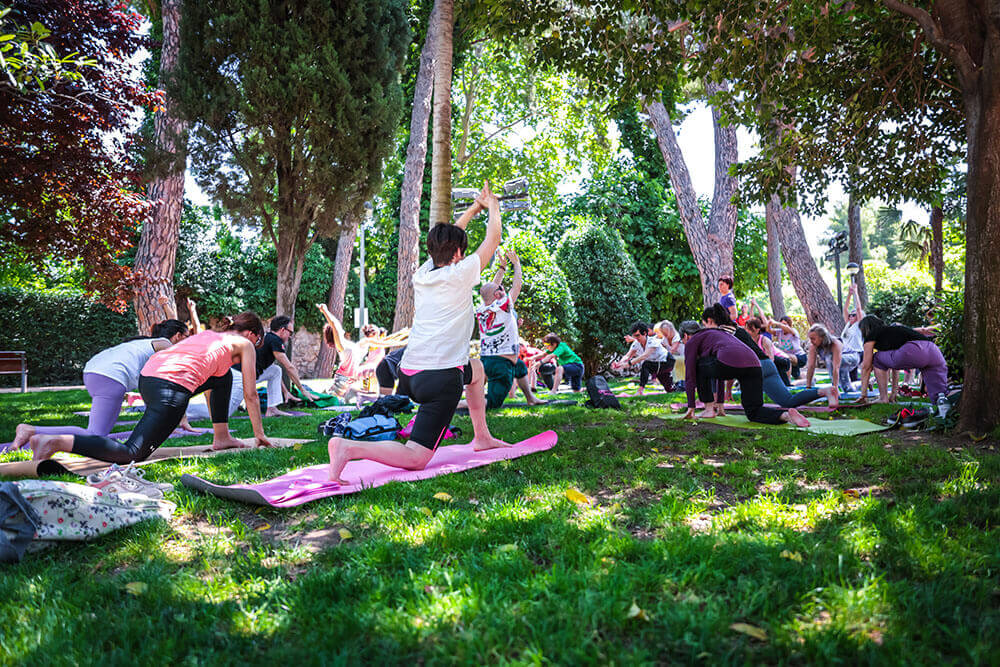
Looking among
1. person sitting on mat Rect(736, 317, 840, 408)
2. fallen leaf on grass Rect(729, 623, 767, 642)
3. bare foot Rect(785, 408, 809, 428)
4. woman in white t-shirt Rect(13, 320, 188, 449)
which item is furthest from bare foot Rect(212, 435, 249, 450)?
bare foot Rect(785, 408, 809, 428)

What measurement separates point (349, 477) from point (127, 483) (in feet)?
4.65

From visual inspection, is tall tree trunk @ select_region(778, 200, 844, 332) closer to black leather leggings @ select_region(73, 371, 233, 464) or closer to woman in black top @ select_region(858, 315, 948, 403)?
woman in black top @ select_region(858, 315, 948, 403)

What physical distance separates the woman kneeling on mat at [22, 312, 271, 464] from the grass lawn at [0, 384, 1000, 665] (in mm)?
1314

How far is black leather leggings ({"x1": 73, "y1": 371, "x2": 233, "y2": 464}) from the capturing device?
4637 mm

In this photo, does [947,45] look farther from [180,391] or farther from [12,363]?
[12,363]

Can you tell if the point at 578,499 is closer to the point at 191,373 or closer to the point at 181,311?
the point at 191,373

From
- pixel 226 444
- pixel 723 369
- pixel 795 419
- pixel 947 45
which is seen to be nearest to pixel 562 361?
pixel 723 369

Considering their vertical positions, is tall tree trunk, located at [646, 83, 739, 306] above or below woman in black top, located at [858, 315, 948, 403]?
above

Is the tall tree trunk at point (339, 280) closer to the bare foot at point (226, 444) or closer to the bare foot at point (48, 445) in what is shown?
the bare foot at point (226, 444)

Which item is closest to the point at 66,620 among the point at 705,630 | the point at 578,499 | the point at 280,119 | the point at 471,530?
the point at 471,530

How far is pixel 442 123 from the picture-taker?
7410 mm

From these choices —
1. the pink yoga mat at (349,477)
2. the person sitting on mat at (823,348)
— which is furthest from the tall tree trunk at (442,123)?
the person sitting on mat at (823,348)

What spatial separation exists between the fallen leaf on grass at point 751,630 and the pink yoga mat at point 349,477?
2.63 m

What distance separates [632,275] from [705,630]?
1986cm
